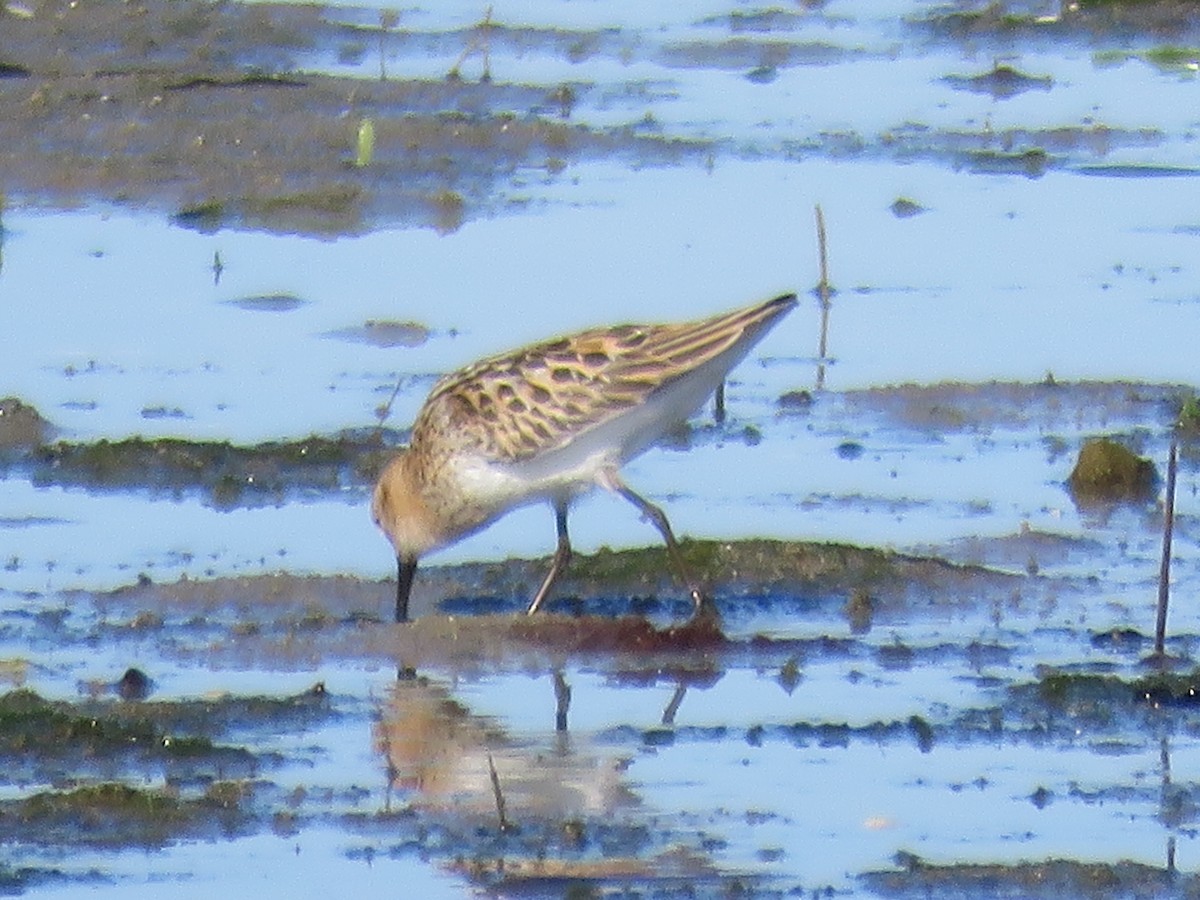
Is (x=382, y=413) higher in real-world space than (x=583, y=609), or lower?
higher

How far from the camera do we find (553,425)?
9367mm

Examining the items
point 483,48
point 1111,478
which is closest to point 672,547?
point 1111,478

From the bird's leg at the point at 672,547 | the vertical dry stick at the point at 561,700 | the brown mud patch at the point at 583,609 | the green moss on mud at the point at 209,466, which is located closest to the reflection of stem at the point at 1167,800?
the brown mud patch at the point at 583,609

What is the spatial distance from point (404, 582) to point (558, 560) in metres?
0.47

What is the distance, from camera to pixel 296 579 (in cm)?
937

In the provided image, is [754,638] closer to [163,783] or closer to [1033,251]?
[163,783]

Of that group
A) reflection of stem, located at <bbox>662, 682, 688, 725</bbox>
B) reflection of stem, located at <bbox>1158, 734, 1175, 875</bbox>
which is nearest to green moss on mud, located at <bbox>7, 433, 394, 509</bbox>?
reflection of stem, located at <bbox>662, 682, 688, 725</bbox>

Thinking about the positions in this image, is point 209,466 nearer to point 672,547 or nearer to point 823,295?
point 672,547

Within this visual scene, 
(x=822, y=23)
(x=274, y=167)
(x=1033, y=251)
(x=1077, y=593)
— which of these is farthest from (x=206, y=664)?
(x=822, y=23)

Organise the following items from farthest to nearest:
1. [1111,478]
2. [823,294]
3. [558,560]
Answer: [823,294]
[1111,478]
[558,560]

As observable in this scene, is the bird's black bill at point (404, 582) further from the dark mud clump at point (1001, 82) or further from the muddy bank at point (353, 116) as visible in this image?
the dark mud clump at point (1001, 82)

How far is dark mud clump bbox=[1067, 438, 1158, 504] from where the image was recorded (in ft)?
33.9

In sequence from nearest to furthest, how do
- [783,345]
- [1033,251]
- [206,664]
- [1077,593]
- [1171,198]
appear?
1. [206,664]
2. [1077,593]
3. [783,345]
4. [1033,251]
5. [1171,198]

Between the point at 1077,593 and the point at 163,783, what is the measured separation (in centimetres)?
309
